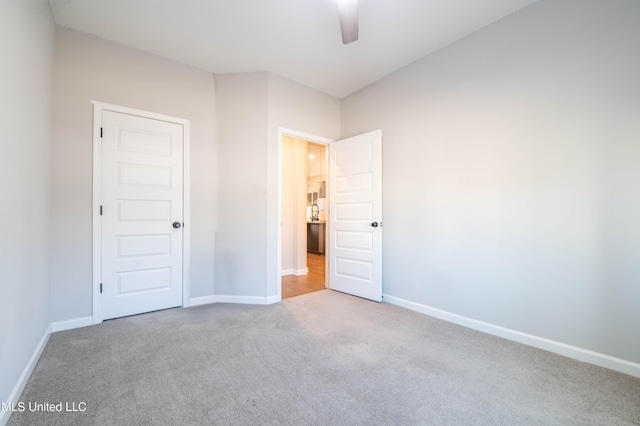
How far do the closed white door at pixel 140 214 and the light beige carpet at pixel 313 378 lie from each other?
38cm

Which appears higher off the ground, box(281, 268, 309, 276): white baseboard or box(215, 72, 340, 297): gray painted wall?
box(215, 72, 340, 297): gray painted wall

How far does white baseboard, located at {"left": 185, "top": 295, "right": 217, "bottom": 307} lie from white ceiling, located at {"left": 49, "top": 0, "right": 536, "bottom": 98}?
281 centimetres

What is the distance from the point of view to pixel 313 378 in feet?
5.73

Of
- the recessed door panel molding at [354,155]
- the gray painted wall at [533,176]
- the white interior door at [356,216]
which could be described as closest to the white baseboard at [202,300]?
the white interior door at [356,216]

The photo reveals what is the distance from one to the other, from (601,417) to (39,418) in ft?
9.95

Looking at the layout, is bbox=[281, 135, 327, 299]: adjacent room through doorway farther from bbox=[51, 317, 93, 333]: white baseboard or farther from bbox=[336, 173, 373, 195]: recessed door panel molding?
bbox=[51, 317, 93, 333]: white baseboard

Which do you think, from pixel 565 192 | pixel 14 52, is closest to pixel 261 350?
pixel 14 52

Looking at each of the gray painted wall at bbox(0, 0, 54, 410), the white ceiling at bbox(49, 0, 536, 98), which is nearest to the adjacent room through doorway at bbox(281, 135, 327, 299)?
the white ceiling at bbox(49, 0, 536, 98)

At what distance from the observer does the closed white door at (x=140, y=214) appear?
8.76 feet

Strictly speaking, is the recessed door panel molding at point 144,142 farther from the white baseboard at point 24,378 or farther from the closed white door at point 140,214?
the white baseboard at point 24,378

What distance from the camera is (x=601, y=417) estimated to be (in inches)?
56.2

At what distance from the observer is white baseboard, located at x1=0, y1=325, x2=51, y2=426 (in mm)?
1346

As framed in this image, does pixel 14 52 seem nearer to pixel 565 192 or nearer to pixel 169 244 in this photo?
pixel 169 244

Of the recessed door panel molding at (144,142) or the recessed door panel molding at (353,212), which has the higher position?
the recessed door panel molding at (144,142)
